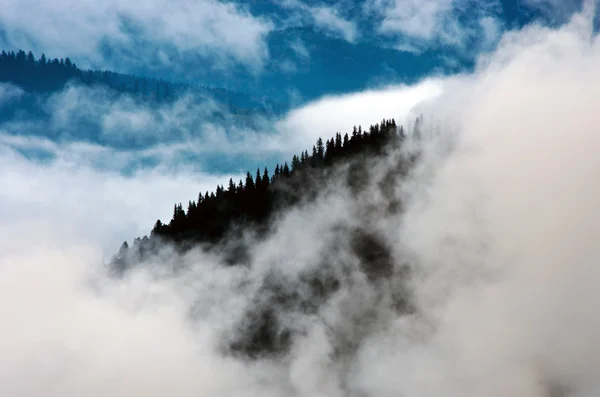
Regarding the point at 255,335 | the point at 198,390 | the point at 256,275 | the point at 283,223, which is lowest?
the point at 198,390

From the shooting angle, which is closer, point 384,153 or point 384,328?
point 384,328

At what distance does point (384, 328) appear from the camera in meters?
77.2

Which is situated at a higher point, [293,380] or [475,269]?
[475,269]

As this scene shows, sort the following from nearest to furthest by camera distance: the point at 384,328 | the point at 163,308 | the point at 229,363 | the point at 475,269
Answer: the point at 475,269
the point at 384,328
the point at 229,363
the point at 163,308

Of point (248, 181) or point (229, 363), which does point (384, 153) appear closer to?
point (248, 181)

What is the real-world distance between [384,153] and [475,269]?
2190 centimetres

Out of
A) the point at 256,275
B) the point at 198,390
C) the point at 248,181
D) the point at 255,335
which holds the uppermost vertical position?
the point at 248,181

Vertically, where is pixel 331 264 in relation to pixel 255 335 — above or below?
above

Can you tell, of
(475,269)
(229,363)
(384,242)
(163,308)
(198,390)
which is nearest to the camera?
(475,269)

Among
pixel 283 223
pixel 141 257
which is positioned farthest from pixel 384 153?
pixel 141 257

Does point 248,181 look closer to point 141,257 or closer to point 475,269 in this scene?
point 141,257

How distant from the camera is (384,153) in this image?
85750mm

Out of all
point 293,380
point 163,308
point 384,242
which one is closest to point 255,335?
point 293,380

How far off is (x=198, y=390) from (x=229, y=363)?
15.0m
